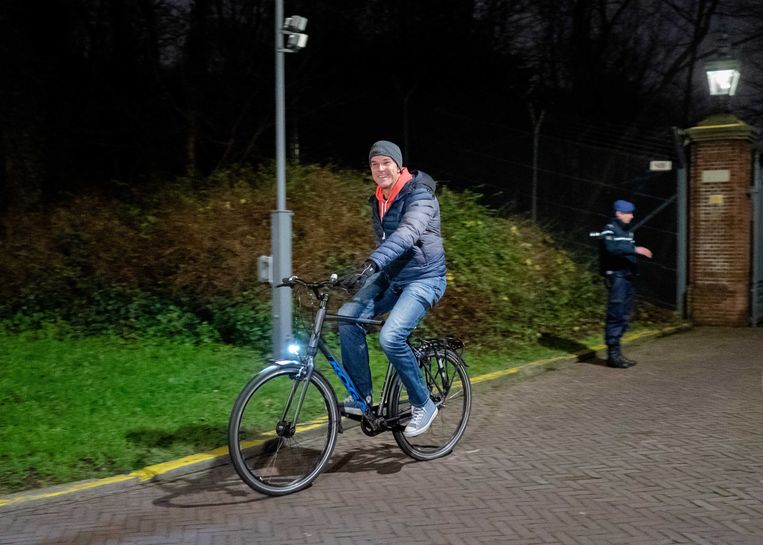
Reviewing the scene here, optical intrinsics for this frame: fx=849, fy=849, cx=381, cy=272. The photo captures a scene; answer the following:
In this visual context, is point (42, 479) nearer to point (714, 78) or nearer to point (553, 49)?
point (714, 78)

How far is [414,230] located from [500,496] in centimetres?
162

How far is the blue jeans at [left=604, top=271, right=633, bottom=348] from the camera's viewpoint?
9.19 metres

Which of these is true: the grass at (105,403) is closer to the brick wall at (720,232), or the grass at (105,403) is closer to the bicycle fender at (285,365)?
the bicycle fender at (285,365)

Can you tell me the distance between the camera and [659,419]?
6738mm

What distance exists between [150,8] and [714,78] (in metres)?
10.2

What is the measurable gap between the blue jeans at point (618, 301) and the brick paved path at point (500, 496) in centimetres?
222

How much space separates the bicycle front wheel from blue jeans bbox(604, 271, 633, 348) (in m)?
4.99

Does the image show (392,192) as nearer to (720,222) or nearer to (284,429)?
(284,429)

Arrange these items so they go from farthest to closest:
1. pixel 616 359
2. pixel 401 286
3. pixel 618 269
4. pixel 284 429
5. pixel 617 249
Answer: pixel 616 359 → pixel 618 269 → pixel 617 249 → pixel 401 286 → pixel 284 429

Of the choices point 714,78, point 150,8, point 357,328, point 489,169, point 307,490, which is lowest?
point 307,490

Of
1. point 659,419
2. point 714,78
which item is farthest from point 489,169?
point 659,419

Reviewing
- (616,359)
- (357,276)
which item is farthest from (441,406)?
(616,359)

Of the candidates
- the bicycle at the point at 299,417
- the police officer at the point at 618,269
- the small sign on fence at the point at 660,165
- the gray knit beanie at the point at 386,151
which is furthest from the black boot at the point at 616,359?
the gray knit beanie at the point at 386,151

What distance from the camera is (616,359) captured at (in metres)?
9.41
